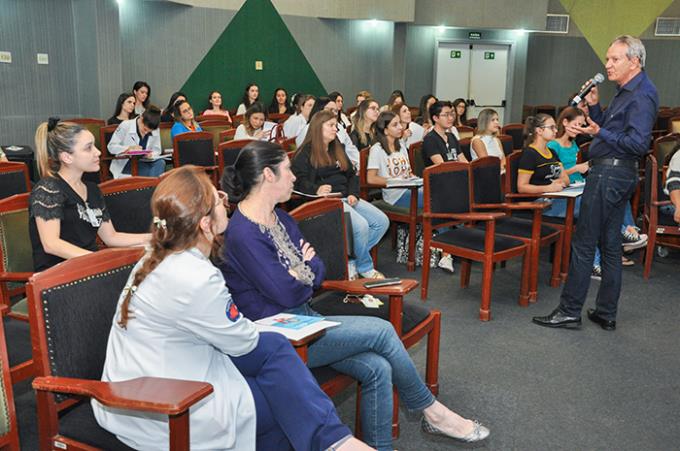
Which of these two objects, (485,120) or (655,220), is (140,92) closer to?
(485,120)

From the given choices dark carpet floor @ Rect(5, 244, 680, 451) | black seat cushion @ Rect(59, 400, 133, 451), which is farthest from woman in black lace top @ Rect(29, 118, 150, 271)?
black seat cushion @ Rect(59, 400, 133, 451)

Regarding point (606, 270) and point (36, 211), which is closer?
point (36, 211)

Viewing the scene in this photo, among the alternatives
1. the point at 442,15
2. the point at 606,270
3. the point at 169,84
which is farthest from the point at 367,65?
the point at 606,270

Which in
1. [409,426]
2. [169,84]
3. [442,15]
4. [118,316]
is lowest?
[409,426]

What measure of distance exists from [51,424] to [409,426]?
1.49 m

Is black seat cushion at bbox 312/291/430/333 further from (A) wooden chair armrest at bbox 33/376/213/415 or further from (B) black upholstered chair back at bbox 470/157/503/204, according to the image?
(B) black upholstered chair back at bbox 470/157/503/204

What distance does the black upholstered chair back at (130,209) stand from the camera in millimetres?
3383

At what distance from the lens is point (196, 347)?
1.87 meters

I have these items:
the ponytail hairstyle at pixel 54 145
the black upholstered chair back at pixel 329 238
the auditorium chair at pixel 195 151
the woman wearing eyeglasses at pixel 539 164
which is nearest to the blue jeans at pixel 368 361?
the black upholstered chair back at pixel 329 238

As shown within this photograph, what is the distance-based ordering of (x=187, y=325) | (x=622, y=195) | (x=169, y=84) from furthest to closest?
1. (x=169, y=84)
2. (x=622, y=195)
3. (x=187, y=325)

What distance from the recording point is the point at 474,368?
11.3 feet

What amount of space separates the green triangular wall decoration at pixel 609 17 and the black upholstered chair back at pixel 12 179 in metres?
12.7

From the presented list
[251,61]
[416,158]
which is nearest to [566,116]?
[416,158]

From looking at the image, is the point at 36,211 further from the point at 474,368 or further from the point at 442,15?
the point at 442,15
